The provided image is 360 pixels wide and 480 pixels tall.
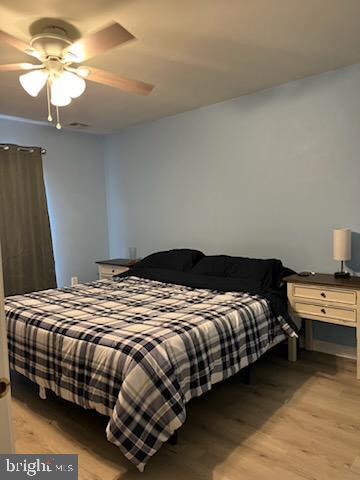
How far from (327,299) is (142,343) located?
5.33 ft

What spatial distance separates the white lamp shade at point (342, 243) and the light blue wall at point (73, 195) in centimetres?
324

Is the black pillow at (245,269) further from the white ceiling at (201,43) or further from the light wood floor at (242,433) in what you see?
the white ceiling at (201,43)

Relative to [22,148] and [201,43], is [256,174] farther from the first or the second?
[22,148]

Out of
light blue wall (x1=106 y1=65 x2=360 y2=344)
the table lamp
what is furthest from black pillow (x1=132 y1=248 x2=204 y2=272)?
the table lamp

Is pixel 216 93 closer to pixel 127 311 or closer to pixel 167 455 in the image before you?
pixel 127 311

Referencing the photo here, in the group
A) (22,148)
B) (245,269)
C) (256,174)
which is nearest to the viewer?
(245,269)

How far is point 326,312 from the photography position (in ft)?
9.37

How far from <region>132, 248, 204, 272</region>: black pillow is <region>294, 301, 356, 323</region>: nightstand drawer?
120cm

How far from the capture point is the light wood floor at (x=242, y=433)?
185cm

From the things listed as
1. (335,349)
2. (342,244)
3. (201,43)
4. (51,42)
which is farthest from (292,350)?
(51,42)

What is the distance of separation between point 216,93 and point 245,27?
4.13ft

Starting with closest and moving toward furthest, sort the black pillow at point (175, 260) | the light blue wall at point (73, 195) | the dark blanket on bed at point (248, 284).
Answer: the dark blanket on bed at point (248, 284) → the black pillow at point (175, 260) → the light blue wall at point (73, 195)

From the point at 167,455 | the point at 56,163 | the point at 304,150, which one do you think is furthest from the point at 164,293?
the point at 56,163

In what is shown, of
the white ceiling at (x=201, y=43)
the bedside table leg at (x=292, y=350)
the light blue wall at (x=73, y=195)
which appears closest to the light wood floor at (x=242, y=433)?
the bedside table leg at (x=292, y=350)
